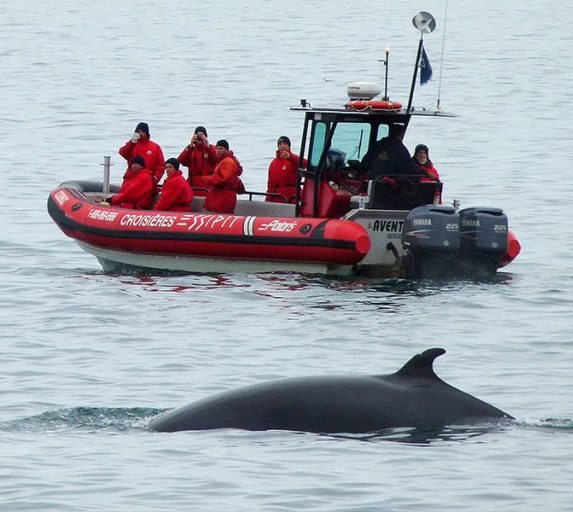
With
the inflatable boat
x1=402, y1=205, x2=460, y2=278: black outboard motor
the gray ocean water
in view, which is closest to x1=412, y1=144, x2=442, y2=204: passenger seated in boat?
the inflatable boat

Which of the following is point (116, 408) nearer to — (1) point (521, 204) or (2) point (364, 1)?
(1) point (521, 204)

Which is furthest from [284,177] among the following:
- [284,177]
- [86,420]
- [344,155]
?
[86,420]

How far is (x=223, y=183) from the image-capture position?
73.0 ft

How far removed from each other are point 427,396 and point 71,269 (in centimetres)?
1320

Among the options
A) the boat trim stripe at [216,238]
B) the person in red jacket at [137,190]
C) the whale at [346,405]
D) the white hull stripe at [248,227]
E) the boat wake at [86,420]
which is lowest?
the boat wake at [86,420]

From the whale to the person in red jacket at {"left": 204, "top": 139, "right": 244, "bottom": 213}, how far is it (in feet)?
34.9

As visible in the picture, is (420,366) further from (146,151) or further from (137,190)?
A: (146,151)

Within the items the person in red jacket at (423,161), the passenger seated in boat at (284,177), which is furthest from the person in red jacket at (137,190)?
the person in red jacket at (423,161)

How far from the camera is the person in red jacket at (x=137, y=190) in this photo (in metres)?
22.8

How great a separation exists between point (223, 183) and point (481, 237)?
12.2ft

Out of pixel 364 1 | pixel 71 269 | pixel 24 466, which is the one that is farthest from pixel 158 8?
pixel 24 466

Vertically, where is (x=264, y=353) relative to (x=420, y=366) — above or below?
below

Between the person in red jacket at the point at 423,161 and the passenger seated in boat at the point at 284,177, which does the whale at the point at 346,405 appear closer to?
the person in red jacket at the point at 423,161

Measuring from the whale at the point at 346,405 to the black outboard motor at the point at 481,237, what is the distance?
8929 mm
